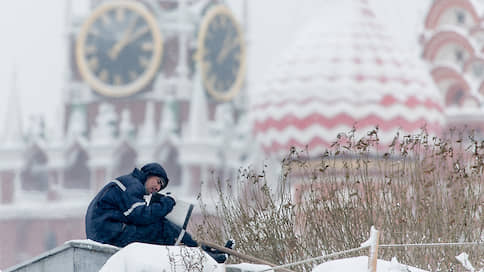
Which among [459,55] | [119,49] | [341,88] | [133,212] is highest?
[119,49]

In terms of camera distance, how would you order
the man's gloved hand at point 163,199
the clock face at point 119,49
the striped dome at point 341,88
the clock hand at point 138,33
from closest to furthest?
the man's gloved hand at point 163,199
the striped dome at point 341,88
the clock face at point 119,49
the clock hand at point 138,33

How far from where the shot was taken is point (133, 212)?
1027 centimetres

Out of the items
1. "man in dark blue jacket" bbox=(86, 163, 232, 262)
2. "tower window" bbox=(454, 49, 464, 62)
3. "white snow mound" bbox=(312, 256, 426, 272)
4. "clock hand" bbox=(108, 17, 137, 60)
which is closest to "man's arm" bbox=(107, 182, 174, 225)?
"man in dark blue jacket" bbox=(86, 163, 232, 262)

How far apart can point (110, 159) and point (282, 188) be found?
52907mm

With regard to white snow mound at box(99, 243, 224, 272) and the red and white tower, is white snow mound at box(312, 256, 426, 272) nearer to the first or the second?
white snow mound at box(99, 243, 224, 272)

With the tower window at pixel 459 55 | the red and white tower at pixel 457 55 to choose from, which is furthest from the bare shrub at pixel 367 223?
the tower window at pixel 459 55

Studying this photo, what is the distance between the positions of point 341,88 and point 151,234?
4010 centimetres

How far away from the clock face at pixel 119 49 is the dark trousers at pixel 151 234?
56.4 m

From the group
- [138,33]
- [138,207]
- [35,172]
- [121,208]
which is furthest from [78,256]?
[35,172]

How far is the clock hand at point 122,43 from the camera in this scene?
222ft

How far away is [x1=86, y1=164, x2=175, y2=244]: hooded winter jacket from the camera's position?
10.3 meters

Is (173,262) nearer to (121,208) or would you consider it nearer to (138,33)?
(121,208)

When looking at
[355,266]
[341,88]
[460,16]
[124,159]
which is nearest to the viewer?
[355,266]

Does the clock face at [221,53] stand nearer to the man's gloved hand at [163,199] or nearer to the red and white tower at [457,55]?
the red and white tower at [457,55]
